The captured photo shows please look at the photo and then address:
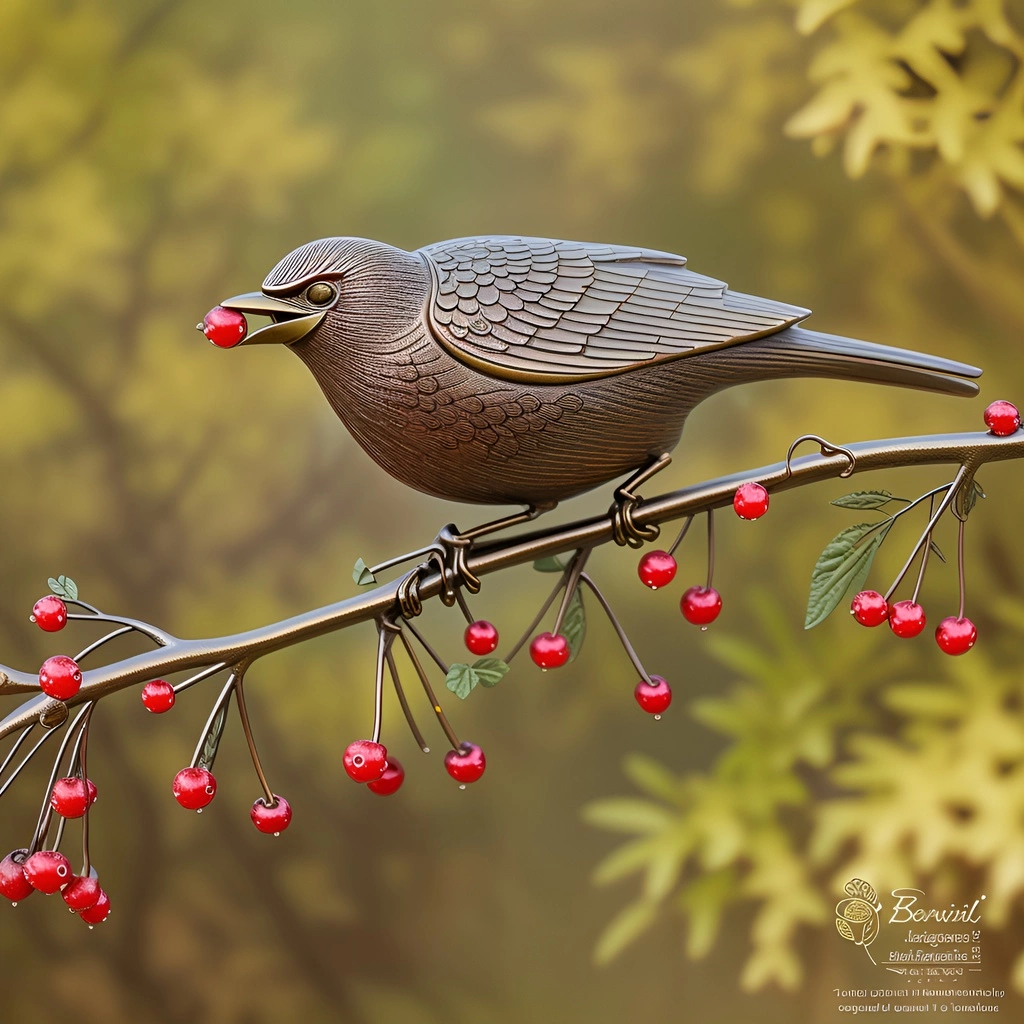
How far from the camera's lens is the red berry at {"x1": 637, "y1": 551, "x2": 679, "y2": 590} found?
1.70ft

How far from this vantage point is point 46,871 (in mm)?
455

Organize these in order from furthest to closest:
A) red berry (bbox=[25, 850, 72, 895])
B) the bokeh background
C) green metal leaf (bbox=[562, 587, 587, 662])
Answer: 1. the bokeh background
2. green metal leaf (bbox=[562, 587, 587, 662])
3. red berry (bbox=[25, 850, 72, 895])

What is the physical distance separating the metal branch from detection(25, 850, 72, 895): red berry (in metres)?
0.08

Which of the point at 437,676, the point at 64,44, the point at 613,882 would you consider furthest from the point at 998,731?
the point at 64,44

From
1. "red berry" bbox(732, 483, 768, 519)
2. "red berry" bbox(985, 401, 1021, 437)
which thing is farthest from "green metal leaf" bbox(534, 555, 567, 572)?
"red berry" bbox(985, 401, 1021, 437)

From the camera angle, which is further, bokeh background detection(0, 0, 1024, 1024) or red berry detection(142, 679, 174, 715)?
bokeh background detection(0, 0, 1024, 1024)

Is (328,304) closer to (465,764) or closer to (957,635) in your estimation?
A: (465,764)

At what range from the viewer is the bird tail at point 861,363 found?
1.69 ft

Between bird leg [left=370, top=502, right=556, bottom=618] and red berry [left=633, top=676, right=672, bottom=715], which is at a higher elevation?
bird leg [left=370, top=502, right=556, bottom=618]

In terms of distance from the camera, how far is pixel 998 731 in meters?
1.03

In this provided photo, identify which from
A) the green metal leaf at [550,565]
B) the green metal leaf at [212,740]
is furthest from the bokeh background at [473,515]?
the green metal leaf at [212,740]

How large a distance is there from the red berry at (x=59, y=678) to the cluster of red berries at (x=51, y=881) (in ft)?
0.26

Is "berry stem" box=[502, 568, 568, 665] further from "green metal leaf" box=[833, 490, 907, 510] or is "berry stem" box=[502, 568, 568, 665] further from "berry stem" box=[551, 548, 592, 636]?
"green metal leaf" box=[833, 490, 907, 510]

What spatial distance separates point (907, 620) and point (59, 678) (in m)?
0.44
